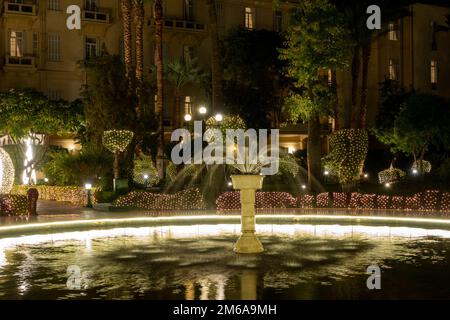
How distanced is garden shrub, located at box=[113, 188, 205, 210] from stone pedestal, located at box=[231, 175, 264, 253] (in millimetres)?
11893

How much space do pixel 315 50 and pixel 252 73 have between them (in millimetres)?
17168

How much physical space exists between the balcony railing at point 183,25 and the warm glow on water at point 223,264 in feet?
104

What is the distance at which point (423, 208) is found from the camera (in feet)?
78.7

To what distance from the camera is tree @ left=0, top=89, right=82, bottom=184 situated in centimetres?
3575

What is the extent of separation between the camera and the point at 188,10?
1976 inches

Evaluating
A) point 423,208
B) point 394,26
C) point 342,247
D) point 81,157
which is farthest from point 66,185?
point 394,26

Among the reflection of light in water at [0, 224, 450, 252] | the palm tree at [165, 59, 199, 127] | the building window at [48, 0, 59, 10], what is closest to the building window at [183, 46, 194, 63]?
the palm tree at [165, 59, 199, 127]

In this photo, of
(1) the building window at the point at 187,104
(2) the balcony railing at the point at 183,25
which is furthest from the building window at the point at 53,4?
(1) the building window at the point at 187,104

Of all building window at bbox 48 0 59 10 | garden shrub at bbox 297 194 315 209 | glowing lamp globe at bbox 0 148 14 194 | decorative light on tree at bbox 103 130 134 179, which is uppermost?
building window at bbox 48 0 59 10

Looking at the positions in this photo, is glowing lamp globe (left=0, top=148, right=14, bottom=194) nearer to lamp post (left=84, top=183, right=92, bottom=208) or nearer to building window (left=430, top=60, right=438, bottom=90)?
lamp post (left=84, top=183, right=92, bottom=208)

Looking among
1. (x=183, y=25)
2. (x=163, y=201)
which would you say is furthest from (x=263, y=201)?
(x=183, y=25)

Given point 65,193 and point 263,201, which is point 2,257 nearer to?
point 263,201

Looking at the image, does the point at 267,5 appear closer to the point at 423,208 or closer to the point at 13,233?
the point at 423,208
